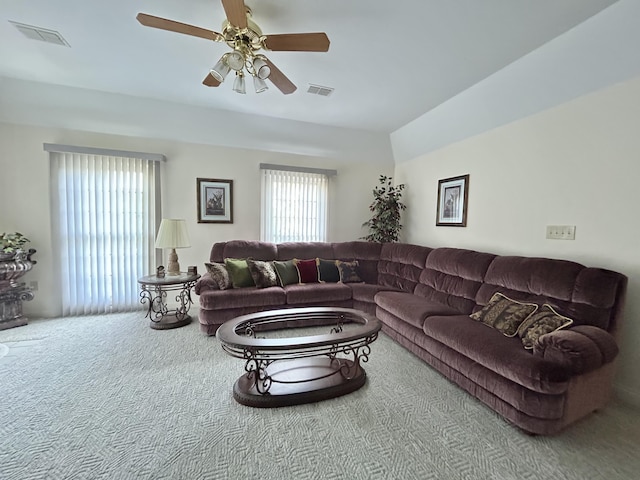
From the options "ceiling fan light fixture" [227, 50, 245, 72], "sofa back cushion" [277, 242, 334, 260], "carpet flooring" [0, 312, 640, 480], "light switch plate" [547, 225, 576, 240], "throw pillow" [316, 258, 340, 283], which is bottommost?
"carpet flooring" [0, 312, 640, 480]

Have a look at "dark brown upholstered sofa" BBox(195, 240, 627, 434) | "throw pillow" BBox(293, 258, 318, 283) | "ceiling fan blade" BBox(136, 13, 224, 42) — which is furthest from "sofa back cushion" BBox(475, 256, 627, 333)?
"ceiling fan blade" BBox(136, 13, 224, 42)

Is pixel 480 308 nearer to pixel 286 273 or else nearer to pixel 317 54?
pixel 286 273

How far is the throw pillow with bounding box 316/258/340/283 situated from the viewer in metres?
3.96

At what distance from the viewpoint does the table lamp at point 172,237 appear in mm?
3473

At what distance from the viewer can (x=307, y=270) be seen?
393 cm

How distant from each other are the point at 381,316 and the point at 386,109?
268 centimetres

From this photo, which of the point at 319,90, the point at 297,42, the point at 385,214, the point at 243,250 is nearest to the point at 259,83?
the point at 297,42

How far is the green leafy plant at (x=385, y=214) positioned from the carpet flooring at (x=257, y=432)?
8.31 ft

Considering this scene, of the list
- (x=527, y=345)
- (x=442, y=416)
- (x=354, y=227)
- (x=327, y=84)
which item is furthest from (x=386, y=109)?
(x=442, y=416)

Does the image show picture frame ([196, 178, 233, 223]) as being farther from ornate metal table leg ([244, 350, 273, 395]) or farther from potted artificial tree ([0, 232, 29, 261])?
ornate metal table leg ([244, 350, 273, 395])

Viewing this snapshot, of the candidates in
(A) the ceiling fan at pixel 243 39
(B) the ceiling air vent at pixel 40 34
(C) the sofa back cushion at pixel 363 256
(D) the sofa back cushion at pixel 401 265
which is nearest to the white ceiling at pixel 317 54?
(B) the ceiling air vent at pixel 40 34

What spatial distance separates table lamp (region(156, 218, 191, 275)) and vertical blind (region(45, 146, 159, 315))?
58 centimetres

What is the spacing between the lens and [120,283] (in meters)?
3.89

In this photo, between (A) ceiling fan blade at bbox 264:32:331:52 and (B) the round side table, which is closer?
(A) ceiling fan blade at bbox 264:32:331:52
